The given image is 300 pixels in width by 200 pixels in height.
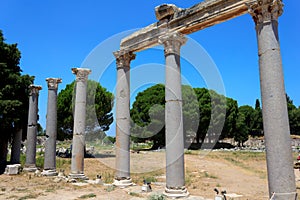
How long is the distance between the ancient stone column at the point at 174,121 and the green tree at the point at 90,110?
21.4 m

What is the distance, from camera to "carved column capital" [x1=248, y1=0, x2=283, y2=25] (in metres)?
7.58

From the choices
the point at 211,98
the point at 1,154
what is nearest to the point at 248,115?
the point at 211,98

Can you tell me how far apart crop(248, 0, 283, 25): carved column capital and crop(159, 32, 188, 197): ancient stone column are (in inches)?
123

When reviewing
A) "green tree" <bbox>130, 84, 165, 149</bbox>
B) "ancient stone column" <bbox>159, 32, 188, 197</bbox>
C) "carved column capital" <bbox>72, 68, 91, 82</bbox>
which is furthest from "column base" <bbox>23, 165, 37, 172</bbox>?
"green tree" <bbox>130, 84, 165, 149</bbox>

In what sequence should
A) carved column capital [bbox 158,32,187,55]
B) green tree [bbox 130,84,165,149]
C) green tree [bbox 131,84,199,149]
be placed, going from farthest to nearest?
green tree [bbox 131,84,199,149] → green tree [bbox 130,84,165,149] → carved column capital [bbox 158,32,187,55]

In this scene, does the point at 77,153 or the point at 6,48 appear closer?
the point at 77,153

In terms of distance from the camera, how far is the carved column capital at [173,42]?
33.4 ft

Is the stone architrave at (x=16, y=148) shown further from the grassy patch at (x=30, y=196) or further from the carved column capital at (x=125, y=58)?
the carved column capital at (x=125, y=58)

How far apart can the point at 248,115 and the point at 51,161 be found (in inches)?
2561

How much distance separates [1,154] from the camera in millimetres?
21531

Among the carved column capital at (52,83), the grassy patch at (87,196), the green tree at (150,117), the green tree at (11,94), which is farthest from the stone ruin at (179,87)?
the green tree at (150,117)

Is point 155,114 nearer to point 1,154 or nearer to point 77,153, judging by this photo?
point 1,154

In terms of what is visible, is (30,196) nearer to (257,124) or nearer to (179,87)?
(179,87)

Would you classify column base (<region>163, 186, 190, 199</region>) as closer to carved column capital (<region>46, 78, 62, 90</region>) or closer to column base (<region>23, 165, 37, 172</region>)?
carved column capital (<region>46, 78, 62, 90</region>)
